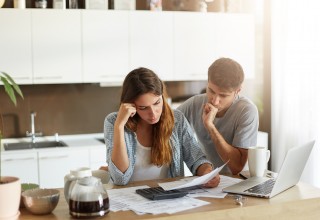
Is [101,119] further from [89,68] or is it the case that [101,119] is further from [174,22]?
[174,22]

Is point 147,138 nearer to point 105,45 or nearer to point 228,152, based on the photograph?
point 228,152

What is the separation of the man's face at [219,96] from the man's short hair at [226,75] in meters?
0.03

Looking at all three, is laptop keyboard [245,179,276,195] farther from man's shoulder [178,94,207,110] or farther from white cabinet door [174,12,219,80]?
white cabinet door [174,12,219,80]

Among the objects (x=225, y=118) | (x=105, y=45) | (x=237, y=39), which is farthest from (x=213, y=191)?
(x=237, y=39)

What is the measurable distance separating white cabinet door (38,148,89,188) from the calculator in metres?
2.11

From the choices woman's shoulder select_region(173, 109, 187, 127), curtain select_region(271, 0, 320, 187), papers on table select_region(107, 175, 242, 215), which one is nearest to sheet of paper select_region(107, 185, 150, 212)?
papers on table select_region(107, 175, 242, 215)

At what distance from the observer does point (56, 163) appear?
13.1 feet

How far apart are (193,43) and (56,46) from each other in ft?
4.35

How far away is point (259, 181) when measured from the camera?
2.21 meters

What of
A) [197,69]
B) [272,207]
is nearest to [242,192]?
[272,207]

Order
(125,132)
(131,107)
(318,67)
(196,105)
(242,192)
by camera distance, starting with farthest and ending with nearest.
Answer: (318,67) < (196,105) < (125,132) < (131,107) < (242,192)

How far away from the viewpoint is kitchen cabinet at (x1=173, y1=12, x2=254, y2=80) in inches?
180

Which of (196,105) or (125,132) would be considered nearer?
(125,132)

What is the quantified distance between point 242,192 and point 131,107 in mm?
639
